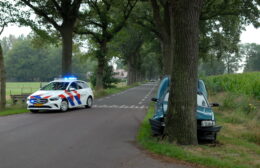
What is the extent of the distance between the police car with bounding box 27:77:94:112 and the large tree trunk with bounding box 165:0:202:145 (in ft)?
28.0

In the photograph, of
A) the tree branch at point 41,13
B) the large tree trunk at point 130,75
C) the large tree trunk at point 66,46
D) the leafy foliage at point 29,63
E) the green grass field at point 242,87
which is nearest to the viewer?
the green grass field at point 242,87

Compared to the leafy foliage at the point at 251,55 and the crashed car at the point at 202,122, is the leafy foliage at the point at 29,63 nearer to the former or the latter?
the leafy foliage at the point at 251,55

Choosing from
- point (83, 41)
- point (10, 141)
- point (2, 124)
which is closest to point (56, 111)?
point (2, 124)

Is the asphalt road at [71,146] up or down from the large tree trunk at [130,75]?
down

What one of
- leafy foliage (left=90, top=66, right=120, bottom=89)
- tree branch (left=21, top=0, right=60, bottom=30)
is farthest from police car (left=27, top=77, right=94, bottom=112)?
leafy foliage (left=90, top=66, right=120, bottom=89)

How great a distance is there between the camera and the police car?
15.1 meters

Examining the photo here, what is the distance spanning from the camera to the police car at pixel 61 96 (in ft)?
49.5

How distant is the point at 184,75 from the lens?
26.1 ft

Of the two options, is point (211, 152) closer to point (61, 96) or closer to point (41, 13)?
point (61, 96)

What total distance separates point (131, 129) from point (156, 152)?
3546 mm

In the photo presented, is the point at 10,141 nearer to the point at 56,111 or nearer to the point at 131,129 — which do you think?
the point at 131,129

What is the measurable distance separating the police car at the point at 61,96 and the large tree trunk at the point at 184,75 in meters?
8.53

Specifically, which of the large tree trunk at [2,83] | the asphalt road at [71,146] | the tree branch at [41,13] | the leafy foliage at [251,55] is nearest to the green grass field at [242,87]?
the asphalt road at [71,146]

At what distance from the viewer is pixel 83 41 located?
34688 millimetres
